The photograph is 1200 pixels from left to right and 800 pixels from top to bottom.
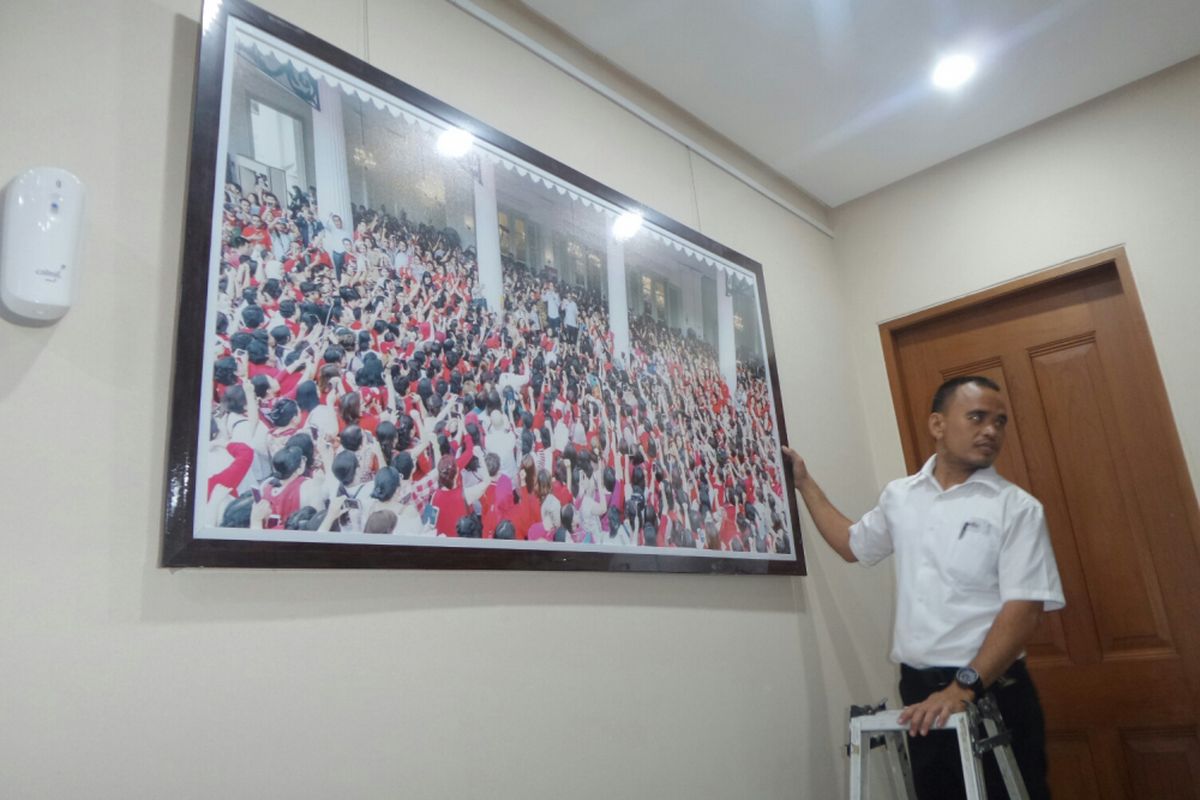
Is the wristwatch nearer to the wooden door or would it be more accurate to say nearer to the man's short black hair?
the man's short black hair

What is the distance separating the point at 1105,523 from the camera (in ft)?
8.58

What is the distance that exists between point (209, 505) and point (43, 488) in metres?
0.21

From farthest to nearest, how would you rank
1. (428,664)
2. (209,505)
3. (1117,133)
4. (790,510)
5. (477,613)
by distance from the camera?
1. (1117,133)
2. (790,510)
3. (477,613)
4. (428,664)
5. (209,505)

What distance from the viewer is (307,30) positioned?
5.32 feet

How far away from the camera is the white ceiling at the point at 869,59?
2266mm

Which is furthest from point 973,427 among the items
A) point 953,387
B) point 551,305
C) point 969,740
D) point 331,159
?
point 331,159

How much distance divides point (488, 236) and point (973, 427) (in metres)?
1.37

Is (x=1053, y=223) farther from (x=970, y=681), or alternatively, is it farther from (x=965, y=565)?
(x=970, y=681)

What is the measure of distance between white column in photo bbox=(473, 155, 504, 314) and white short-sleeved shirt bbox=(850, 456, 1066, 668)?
1247 millimetres

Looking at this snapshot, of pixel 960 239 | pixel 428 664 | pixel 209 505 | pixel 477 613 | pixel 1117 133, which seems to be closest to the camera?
pixel 209 505

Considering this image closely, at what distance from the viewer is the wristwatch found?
1.76m

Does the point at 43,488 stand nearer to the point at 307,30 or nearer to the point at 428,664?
the point at 428,664

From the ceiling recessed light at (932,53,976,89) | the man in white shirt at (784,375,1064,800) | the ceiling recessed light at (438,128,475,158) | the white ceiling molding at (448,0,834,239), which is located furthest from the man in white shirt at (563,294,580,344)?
the ceiling recessed light at (932,53,976,89)

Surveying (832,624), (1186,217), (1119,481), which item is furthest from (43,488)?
(1186,217)
